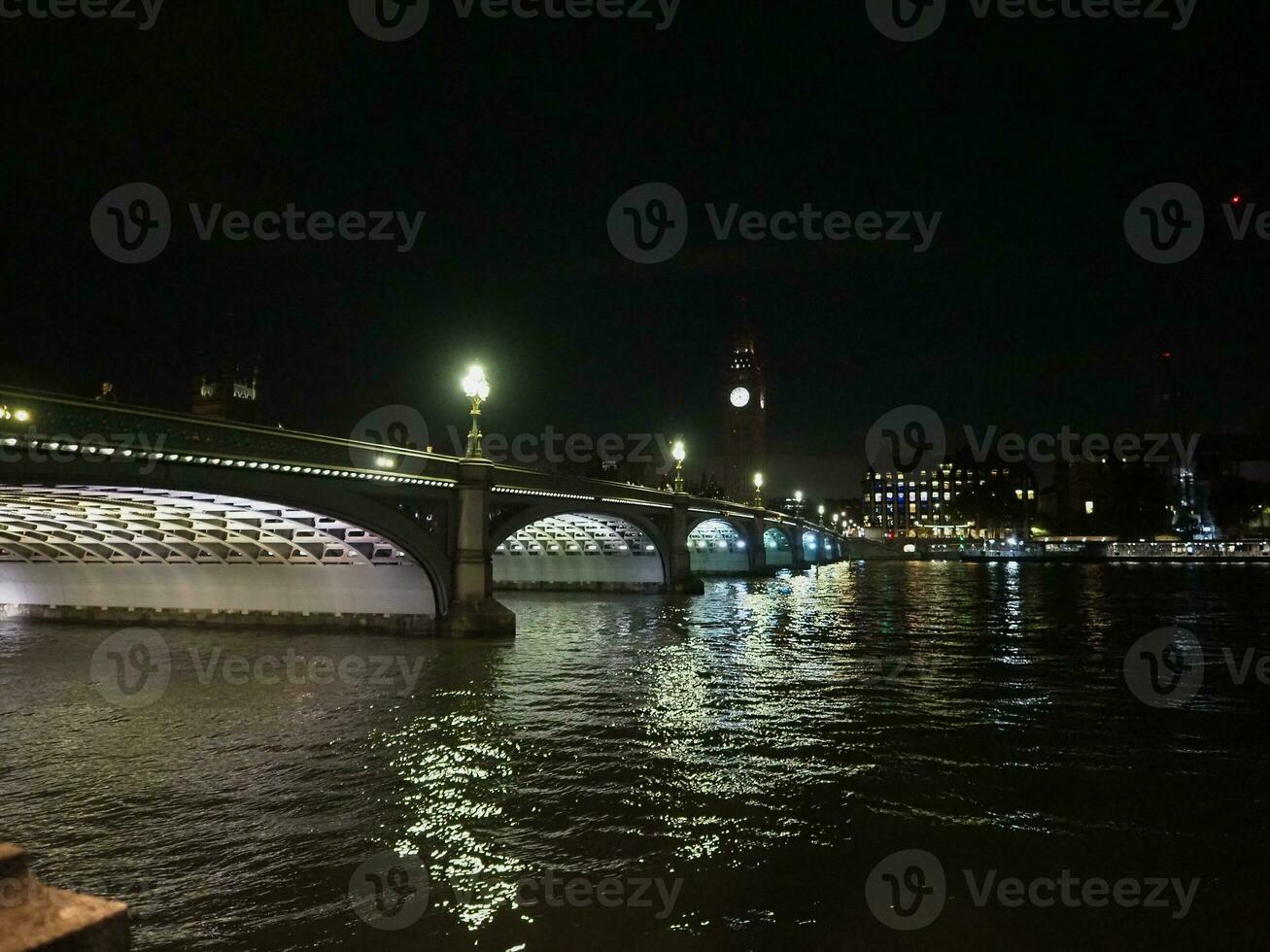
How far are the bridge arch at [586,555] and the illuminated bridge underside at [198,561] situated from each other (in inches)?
673

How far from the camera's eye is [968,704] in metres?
20.1

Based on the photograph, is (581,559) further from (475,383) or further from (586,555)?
(475,383)

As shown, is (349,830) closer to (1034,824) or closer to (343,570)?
(1034,824)

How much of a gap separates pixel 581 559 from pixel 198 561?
95.6 feet

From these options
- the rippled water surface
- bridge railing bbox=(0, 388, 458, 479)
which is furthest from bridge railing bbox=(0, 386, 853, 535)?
the rippled water surface

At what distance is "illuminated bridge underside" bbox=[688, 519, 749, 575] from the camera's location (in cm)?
8844

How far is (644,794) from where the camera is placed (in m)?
12.9

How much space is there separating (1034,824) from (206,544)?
32034 mm

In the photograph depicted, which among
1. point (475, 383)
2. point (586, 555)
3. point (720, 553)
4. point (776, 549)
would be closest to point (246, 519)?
point (475, 383)

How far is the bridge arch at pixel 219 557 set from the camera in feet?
89.2

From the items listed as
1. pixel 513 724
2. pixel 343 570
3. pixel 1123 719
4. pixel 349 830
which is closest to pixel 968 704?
pixel 1123 719

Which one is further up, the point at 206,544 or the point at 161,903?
the point at 206,544

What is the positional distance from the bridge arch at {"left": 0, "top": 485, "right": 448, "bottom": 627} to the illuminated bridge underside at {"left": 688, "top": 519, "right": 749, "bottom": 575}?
175 ft

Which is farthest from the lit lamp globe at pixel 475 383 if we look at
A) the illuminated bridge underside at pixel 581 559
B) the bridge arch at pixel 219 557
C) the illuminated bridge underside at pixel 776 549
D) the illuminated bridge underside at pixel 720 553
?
the illuminated bridge underside at pixel 776 549
